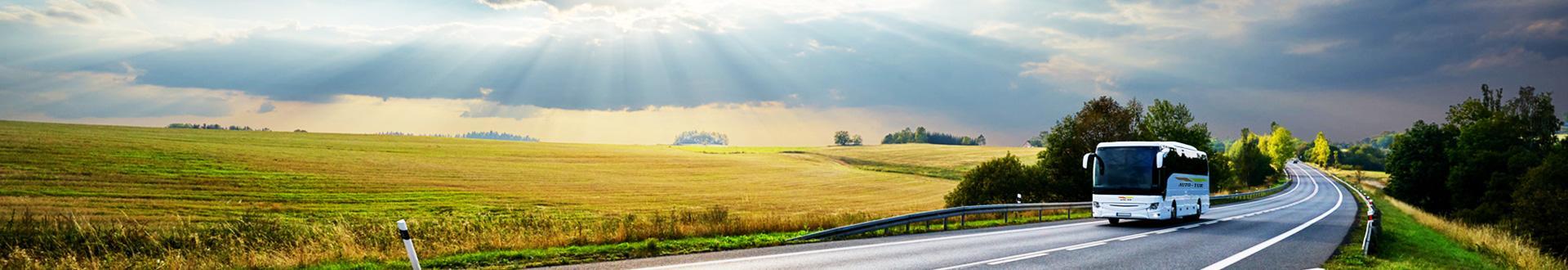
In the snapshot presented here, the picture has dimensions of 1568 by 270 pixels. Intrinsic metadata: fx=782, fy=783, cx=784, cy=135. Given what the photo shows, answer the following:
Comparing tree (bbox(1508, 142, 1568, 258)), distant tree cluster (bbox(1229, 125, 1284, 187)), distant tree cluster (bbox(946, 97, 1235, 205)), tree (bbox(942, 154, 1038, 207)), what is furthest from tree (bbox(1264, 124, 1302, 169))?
tree (bbox(942, 154, 1038, 207))

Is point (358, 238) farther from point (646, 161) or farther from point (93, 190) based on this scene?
point (646, 161)

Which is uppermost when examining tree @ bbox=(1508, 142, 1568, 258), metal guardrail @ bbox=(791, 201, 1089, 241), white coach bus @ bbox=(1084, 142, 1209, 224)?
white coach bus @ bbox=(1084, 142, 1209, 224)

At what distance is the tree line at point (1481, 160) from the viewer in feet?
176

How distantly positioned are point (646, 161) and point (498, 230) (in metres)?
61.5

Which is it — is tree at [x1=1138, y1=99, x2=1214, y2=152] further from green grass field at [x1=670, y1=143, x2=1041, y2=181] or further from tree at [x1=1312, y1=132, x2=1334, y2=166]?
tree at [x1=1312, y1=132, x2=1334, y2=166]

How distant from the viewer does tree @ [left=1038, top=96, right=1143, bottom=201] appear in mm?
41406

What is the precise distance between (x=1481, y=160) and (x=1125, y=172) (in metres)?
58.3

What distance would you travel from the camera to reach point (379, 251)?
12.6m

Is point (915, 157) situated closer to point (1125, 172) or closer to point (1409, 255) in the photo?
point (1125, 172)

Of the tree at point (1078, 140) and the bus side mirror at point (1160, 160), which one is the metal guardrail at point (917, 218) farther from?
the tree at point (1078, 140)

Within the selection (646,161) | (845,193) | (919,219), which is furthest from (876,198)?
(919,219)

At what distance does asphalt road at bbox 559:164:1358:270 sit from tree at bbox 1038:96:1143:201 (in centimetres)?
2003

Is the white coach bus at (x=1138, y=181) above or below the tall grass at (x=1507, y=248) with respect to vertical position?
above

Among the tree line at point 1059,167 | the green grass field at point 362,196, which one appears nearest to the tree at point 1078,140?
the tree line at point 1059,167
